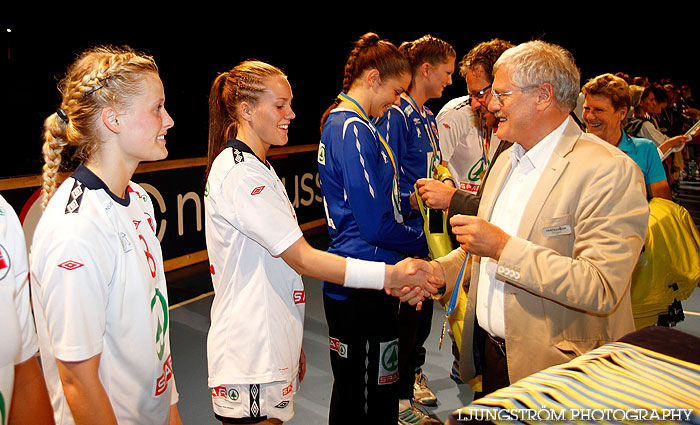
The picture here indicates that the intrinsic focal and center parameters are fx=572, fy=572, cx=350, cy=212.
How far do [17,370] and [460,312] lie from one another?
6.10ft

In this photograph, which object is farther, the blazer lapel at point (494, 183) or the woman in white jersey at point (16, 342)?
the blazer lapel at point (494, 183)

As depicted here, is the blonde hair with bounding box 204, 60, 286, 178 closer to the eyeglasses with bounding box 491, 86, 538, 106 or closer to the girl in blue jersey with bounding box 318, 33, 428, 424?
the girl in blue jersey with bounding box 318, 33, 428, 424

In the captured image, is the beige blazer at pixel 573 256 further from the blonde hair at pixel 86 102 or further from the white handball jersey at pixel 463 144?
the white handball jersey at pixel 463 144

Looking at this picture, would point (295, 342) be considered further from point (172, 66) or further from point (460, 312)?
point (172, 66)

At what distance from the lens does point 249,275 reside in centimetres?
197

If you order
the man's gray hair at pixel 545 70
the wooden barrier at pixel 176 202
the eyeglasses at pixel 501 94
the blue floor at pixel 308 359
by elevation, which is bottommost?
the blue floor at pixel 308 359

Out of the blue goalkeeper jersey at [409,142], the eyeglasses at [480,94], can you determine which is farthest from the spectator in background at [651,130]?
the blue goalkeeper jersey at [409,142]

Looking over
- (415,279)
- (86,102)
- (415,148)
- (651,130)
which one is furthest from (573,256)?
(651,130)

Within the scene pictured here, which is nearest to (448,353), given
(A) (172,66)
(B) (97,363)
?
(B) (97,363)

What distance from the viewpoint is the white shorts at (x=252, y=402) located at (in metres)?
1.95

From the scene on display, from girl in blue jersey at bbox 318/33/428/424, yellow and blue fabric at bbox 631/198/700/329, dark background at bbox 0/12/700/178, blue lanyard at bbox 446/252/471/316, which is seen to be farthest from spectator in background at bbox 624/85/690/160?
dark background at bbox 0/12/700/178

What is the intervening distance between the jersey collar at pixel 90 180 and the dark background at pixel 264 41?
17.1 feet

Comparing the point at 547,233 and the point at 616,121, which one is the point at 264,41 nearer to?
the point at 616,121

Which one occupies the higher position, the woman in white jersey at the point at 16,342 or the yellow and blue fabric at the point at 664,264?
the woman in white jersey at the point at 16,342
